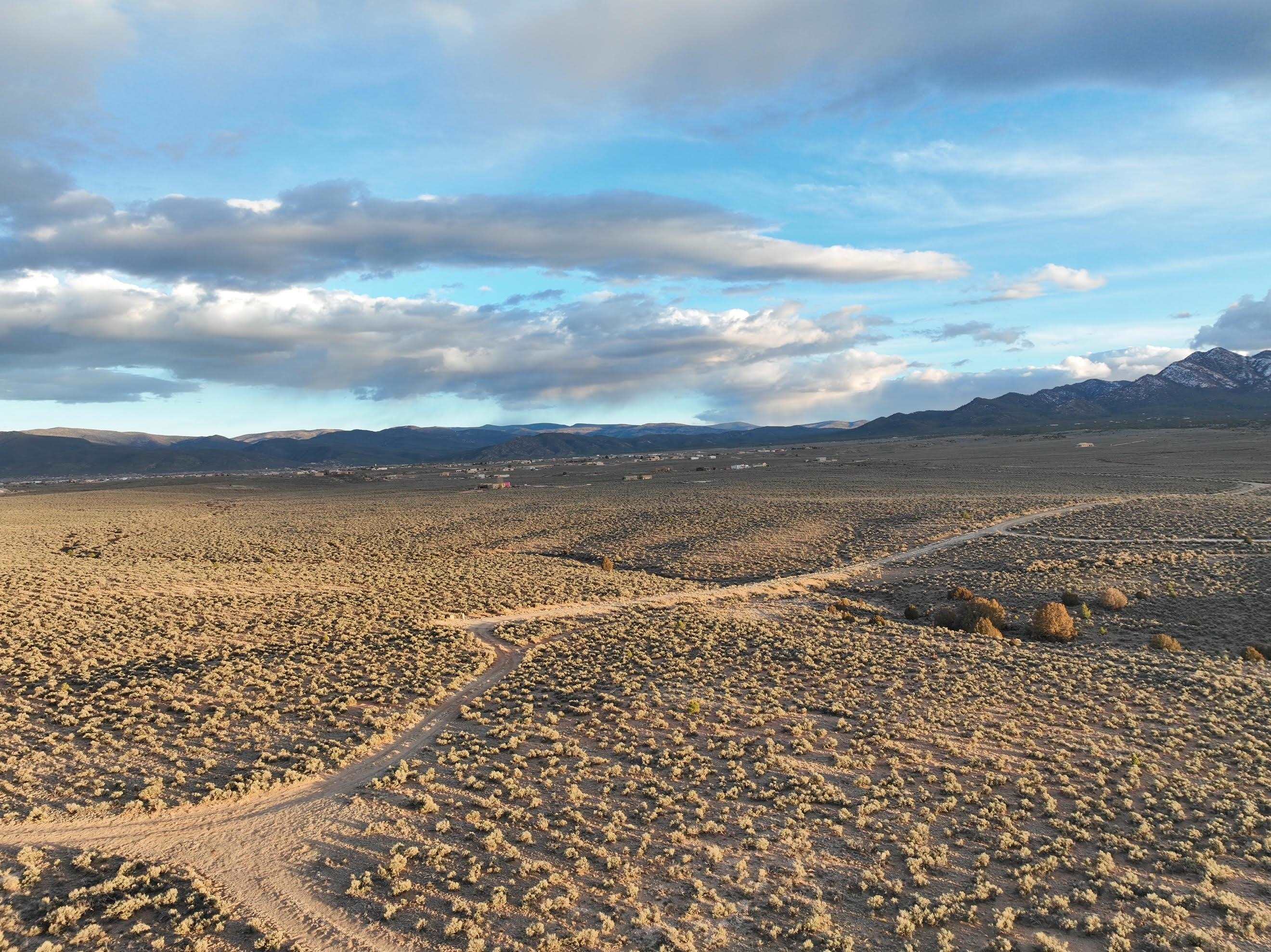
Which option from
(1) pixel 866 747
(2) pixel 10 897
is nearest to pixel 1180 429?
(1) pixel 866 747

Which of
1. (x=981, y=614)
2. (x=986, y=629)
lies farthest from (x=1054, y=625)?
(x=981, y=614)

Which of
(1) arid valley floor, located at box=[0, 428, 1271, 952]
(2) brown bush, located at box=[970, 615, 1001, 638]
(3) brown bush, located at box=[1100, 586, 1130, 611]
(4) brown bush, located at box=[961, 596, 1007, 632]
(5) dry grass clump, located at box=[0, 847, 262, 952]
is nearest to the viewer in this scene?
(5) dry grass clump, located at box=[0, 847, 262, 952]

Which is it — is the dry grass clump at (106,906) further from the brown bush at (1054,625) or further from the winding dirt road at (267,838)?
the brown bush at (1054,625)

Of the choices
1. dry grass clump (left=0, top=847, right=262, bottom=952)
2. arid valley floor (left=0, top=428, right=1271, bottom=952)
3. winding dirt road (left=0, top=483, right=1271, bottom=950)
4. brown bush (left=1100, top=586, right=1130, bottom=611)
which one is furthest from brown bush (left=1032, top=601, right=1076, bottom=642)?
dry grass clump (left=0, top=847, right=262, bottom=952)

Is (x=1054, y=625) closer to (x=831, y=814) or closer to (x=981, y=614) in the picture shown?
(x=981, y=614)

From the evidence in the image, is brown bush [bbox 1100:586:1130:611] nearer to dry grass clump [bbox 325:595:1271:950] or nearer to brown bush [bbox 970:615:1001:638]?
brown bush [bbox 970:615:1001:638]

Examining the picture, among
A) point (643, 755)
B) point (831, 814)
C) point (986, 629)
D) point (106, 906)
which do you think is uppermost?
point (106, 906)

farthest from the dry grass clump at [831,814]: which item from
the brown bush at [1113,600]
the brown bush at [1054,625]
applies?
the brown bush at [1113,600]
